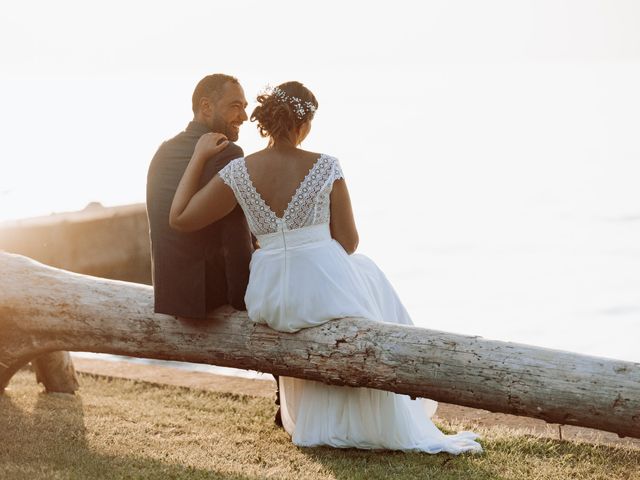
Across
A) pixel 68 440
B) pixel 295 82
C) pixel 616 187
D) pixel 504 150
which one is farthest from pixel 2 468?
pixel 504 150

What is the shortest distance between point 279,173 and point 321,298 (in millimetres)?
641

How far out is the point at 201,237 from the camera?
5734 millimetres

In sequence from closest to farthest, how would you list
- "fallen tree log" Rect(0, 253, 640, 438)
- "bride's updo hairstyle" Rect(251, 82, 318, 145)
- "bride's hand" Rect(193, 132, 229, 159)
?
"fallen tree log" Rect(0, 253, 640, 438) → "bride's updo hairstyle" Rect(251, 82, 318, 145) → "bride's hand" Rect(193, 132, 229, 159)

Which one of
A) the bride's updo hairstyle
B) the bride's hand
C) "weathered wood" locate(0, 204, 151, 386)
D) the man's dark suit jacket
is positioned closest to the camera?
the bride's updo hairstyle

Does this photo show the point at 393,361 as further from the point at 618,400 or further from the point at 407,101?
the point at 407,101

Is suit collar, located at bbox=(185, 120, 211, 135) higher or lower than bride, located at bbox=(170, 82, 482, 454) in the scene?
higher

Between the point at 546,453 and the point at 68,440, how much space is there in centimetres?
246

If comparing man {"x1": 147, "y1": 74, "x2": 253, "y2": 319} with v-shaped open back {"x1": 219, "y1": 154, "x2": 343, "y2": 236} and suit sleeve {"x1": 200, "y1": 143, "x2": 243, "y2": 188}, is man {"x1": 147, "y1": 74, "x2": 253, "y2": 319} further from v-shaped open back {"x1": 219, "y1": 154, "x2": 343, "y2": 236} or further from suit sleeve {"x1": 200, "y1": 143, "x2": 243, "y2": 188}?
v-shaped open back {"x1": 219, "y1": 154, "x2": 343, "y2": 236}

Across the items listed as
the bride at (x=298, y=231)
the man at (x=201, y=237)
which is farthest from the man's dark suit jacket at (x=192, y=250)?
the bride at (x=298, y=231)

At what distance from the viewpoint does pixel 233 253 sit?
572cm

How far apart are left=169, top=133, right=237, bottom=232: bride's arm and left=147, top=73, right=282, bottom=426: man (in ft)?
0.20

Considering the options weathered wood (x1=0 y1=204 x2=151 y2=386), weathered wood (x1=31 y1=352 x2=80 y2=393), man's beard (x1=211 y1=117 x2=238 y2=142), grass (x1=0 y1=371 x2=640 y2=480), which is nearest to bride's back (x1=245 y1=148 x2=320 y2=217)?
man's beard (x1=211 y1=117 x2=238 y2=142)

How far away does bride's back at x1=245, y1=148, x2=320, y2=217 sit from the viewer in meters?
5.48

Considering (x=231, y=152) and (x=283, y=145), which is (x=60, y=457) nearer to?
(x=231, y=152)
